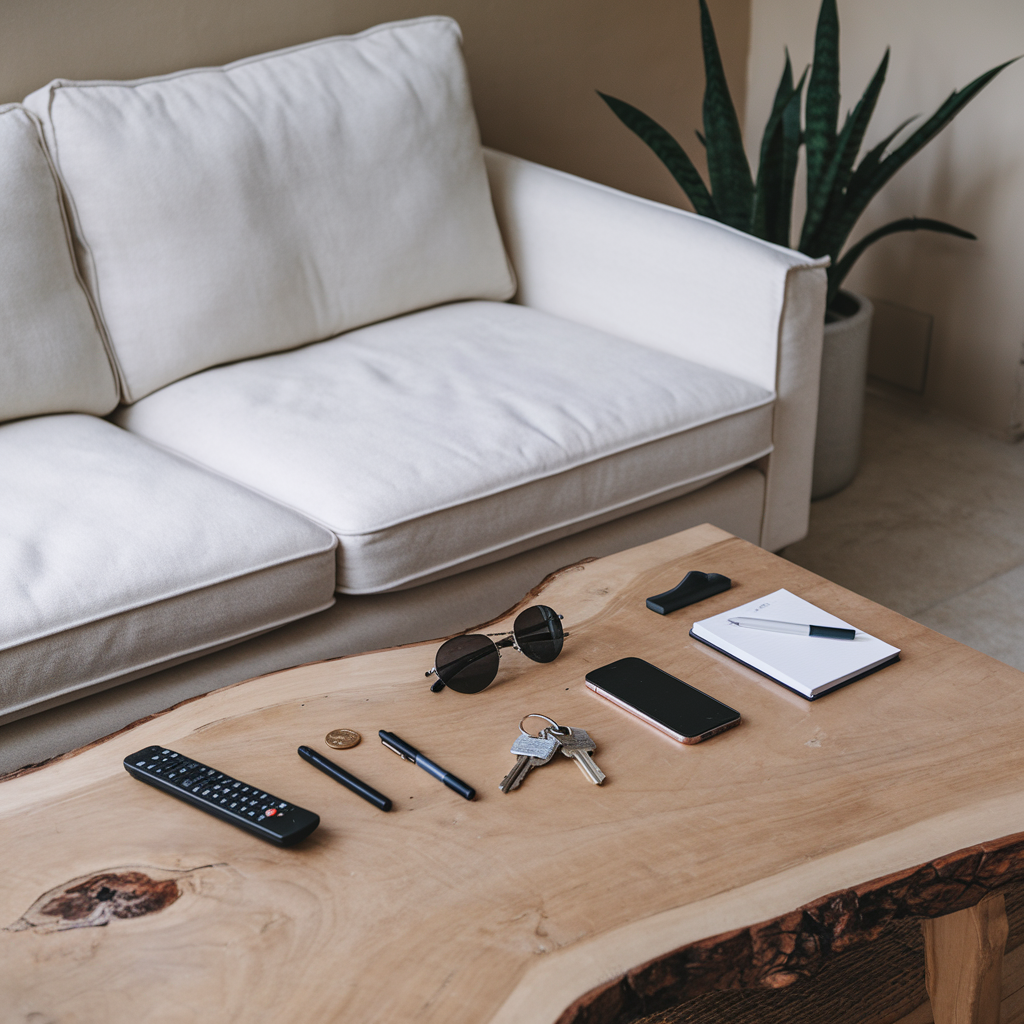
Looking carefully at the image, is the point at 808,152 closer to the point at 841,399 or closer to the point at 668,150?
the point at 668,150

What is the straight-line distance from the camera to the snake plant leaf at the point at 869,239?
91.4 inches

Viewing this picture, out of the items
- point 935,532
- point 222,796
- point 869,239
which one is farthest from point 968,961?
point 869,239

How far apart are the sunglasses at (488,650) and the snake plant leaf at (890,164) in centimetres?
137

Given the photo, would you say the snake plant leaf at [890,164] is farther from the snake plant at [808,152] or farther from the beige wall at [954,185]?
the beige wall at [954,185]

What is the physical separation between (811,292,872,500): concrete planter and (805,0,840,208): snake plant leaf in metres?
A: 0.31

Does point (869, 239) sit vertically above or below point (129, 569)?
above

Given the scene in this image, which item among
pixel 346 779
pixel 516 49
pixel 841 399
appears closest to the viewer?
pixel 346 779

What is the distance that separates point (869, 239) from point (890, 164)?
0.78 feet

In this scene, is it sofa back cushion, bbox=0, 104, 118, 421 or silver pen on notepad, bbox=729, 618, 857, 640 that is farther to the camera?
sofa back cushion, bbox=0, 104, 118, 421

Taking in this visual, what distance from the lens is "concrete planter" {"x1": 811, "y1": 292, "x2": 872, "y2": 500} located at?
7.45 feet

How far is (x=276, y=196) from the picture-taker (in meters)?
1.86

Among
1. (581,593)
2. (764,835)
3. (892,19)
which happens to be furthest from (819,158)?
(764,835)

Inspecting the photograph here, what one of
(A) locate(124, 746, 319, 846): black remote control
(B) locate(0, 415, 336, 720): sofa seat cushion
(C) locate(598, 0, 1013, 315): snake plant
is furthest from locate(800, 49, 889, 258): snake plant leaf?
(A) locate(124, 746, 319, 846): black remote control

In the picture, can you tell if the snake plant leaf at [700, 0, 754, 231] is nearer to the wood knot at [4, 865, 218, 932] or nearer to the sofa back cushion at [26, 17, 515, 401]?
the sofa back cushion at [26, 17, 515, 401]
